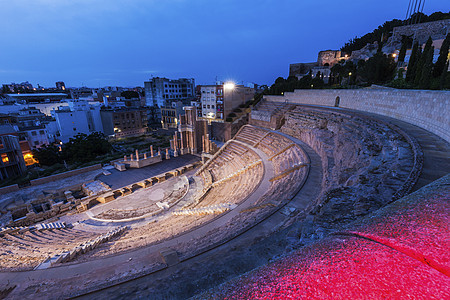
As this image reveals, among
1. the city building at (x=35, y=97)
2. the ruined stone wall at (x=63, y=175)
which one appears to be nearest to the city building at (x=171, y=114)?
the ruined stone wall at (x=63, y=175)

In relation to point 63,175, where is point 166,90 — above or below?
above

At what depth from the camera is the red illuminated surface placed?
4.32ft

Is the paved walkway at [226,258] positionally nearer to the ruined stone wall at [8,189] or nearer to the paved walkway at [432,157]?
the paved walkway at [432,157]

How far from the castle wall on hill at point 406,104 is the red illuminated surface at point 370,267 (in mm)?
9065

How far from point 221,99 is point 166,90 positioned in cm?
2708

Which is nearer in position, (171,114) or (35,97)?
(171,114)

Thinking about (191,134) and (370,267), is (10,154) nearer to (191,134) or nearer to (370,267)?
(191,134)

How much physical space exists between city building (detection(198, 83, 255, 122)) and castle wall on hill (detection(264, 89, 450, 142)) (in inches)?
682

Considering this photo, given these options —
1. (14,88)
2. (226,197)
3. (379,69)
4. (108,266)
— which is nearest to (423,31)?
(379,69)

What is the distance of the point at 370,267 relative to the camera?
4.91 feet

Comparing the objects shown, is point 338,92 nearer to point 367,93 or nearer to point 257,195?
point 367,93

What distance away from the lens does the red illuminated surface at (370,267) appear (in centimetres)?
132

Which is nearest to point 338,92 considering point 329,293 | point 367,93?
point 367,93

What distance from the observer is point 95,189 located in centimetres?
1823
